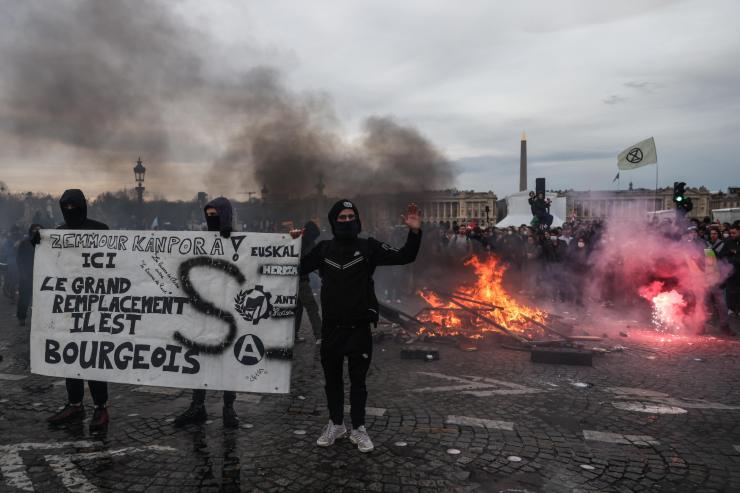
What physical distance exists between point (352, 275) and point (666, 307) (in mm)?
8082

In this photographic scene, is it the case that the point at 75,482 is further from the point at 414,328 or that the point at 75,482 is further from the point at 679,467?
the point at 414,328

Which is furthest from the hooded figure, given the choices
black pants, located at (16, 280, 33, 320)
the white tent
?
the white tent

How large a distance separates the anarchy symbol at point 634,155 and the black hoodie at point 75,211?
15.7m

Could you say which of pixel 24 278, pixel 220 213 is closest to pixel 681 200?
pixel 220 213

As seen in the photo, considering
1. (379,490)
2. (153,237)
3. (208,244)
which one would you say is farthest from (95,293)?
(379,490)

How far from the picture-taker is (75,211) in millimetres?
4590

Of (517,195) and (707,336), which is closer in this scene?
(707,336)

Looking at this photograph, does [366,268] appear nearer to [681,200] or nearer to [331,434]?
[331,434]

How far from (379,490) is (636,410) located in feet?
9.54

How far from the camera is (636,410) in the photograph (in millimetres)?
4891

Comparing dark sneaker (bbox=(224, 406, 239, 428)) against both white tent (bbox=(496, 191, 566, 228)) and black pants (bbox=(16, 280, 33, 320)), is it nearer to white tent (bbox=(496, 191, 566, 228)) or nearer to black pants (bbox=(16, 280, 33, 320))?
black pants (bbox=(16, 280, 33, 320))

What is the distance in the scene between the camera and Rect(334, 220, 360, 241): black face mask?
158 inches

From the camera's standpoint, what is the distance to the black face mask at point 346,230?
13.1ft

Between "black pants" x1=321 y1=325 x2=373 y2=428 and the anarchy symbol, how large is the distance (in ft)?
48.9
